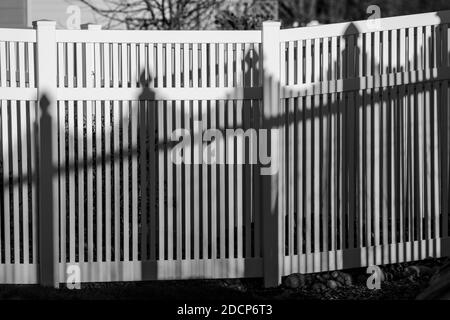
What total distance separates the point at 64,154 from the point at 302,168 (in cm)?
175

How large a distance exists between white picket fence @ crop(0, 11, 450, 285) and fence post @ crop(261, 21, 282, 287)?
10mm

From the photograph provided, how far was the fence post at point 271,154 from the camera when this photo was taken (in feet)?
24.6

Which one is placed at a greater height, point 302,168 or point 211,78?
point 211,78

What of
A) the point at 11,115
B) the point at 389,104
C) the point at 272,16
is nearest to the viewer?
the point at 11,115

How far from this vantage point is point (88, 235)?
24.6 ft

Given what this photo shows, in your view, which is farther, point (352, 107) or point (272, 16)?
point (272, 16)

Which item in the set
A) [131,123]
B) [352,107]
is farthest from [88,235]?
[352,107]

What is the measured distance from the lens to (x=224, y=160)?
763cm

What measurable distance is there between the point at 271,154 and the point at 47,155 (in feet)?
5.26

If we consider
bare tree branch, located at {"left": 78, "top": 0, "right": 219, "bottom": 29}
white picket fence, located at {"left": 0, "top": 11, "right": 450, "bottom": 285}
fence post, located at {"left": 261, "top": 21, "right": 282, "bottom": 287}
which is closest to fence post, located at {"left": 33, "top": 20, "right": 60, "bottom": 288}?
white picket fence, located at {"left": 0, "top": 11, "right": 450, "bottom": 285}

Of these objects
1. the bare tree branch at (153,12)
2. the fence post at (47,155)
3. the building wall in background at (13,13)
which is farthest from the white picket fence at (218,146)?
the bare tree branch at (153,12)

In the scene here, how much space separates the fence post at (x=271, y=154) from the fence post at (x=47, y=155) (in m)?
1.49

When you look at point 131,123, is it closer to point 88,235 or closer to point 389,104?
point 88,235

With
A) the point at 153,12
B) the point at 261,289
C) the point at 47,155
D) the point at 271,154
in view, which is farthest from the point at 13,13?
the point at 261,289
